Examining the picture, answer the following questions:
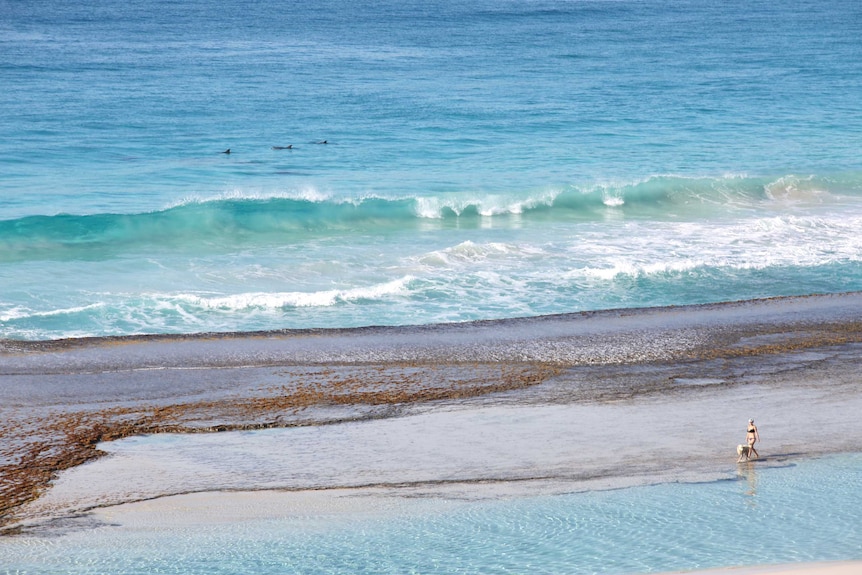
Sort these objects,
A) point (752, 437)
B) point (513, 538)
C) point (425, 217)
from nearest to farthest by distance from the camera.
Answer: point (513, 538)
point (752, 437)
point (425, 217)

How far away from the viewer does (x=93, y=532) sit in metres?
11.1

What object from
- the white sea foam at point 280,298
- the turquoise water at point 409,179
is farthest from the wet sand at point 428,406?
the white sea foam at point 280,298

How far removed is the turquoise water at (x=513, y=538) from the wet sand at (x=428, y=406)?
548 millimetres

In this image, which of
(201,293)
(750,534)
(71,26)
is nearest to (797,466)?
(750,534)

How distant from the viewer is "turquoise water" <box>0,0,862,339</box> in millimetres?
21578

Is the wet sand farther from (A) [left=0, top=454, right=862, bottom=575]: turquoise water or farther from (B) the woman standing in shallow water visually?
(A) [left=0, top=454, right=862, bottom=575]: turquoise water

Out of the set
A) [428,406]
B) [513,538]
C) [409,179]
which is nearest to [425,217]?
[409,179]

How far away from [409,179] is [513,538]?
71.4 feet

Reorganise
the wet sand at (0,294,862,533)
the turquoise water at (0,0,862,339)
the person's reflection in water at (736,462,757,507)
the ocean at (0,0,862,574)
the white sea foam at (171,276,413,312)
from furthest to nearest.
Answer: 1. the turquoise water at (0,0,862,339)
2. the white sea foam at (171,276,413,312)
3. the wet sand at (0,294,862,533)
4. the person's reflection in water at (736,462,757,507)
5. the ocean at (0,0,862,574)

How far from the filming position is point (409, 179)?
105 ft

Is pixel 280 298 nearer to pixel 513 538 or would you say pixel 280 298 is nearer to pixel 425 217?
A: pixel 425 217

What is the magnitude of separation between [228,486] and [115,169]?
72.2 feet

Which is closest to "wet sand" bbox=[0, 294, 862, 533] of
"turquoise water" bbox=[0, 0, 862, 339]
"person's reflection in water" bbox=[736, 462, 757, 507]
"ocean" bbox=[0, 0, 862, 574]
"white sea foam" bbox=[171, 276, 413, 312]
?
"person's reflection in water" bbox=[736, 462, 757, 507]

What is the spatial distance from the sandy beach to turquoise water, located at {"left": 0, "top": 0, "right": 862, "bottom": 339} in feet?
7.42
